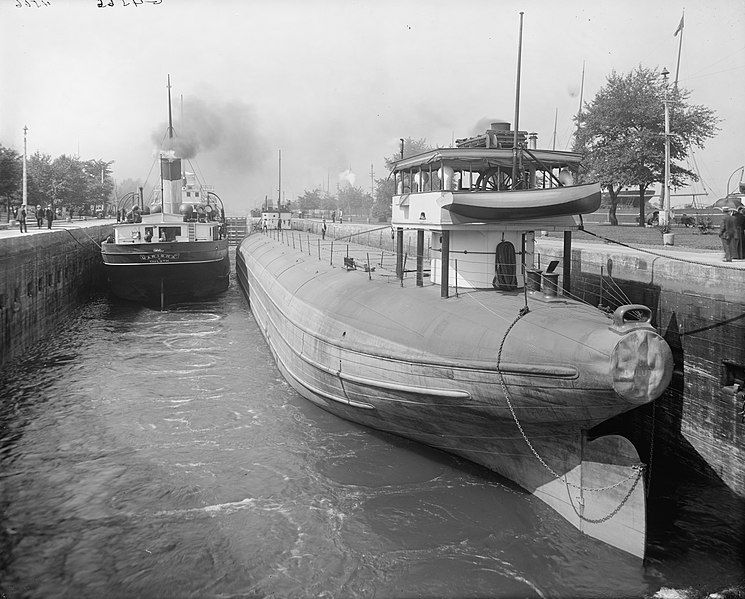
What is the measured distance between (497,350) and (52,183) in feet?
243

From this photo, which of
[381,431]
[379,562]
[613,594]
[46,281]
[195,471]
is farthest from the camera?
[46,281]

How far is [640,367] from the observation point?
454 inches

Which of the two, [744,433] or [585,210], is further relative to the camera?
[585,210]

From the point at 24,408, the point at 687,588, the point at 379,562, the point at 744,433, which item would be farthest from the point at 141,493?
the point at 744,433

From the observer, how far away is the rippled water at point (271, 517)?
1173cm

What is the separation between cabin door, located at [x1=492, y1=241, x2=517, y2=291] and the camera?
56.2 feet

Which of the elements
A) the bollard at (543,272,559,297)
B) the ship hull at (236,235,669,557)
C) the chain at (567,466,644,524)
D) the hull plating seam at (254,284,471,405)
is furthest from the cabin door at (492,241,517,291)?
the chain at (567,466,644,524)

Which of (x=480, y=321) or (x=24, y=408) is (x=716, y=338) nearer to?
A: (x=480, y=321)

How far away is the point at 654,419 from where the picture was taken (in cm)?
1661

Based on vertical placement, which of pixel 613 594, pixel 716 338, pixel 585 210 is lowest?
pixel 613 594

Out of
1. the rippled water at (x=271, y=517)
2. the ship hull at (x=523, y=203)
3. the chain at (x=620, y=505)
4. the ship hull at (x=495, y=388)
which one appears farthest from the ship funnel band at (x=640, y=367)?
the ship hull at (x=523, y=203)

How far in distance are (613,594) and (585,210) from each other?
28.4 ft

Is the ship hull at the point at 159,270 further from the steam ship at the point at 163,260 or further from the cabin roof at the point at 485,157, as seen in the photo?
the cabin roof at the point at 485,157

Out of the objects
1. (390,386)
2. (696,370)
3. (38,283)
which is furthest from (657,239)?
(38,283)
